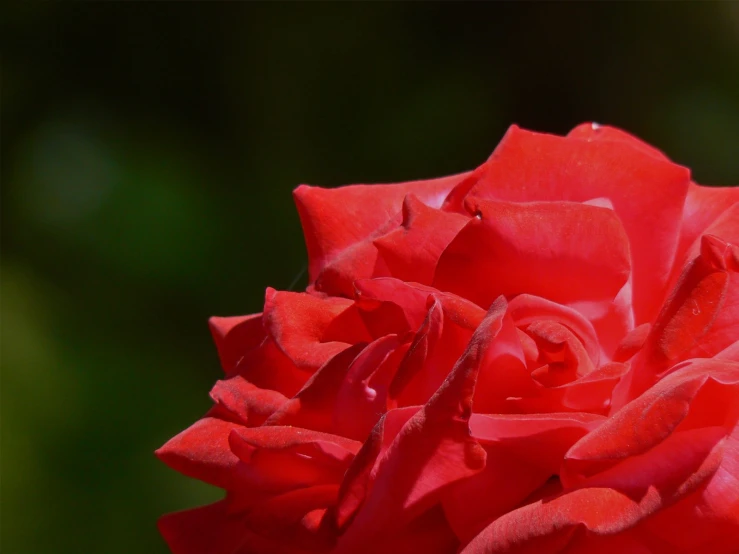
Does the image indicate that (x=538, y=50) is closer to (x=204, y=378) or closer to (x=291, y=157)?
(x=291, y=157)

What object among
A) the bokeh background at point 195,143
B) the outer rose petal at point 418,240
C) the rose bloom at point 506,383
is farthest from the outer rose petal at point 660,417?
the bokeh background at point 195,143

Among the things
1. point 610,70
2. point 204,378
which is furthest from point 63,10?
point 610,70

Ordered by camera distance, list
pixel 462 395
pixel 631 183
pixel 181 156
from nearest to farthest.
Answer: pixel 462 395
pixel 631 183
pixel 181 156

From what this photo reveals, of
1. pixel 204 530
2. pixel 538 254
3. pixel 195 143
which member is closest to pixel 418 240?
pixel 538 254

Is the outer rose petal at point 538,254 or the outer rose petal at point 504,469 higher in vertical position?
the outer rose petal at point 538,254

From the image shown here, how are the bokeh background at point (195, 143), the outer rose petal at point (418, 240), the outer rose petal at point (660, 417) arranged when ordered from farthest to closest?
the bokeh background at point (195, 143), the outer rose petal at point (418, 240), the outer rose petal at point (660, 417)

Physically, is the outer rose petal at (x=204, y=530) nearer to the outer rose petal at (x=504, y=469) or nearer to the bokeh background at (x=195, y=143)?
the outer rose petal at (x=504, y=469)

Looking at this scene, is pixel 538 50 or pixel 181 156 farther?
pixel 538 50
